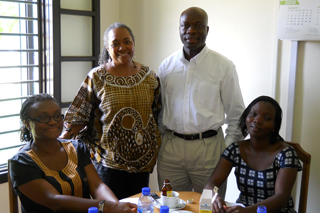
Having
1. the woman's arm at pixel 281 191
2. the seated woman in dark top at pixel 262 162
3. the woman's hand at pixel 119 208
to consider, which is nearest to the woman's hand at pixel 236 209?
the woman's arm at pixel 281 191

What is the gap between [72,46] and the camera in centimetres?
318

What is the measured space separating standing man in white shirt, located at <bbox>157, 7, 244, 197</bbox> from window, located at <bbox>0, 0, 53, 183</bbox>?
1.25 metres

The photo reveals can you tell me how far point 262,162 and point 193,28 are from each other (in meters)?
0.93

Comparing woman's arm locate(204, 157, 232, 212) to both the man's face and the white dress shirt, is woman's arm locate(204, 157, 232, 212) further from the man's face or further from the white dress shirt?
the man's face

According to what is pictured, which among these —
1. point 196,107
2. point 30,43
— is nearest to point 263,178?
point 196,107

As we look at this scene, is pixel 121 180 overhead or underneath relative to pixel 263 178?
underneath

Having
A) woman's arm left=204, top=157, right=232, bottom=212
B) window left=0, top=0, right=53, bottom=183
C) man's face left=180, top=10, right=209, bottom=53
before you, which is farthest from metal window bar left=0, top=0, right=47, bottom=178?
woman's arm left=204, top=157, right=232, bottom=212

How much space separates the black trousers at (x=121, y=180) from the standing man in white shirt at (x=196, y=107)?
211mm

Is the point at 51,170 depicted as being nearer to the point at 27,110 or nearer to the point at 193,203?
the point at 27,110

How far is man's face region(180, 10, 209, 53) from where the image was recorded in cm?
224

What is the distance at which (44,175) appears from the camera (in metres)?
1.79

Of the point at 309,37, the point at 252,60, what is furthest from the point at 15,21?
the point at 309,37

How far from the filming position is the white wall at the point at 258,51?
2455 millimetres

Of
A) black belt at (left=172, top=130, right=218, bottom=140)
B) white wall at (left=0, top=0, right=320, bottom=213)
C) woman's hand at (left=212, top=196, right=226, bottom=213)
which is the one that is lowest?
woman's hand at (left=212, top=196, right=226, bottom=213)
